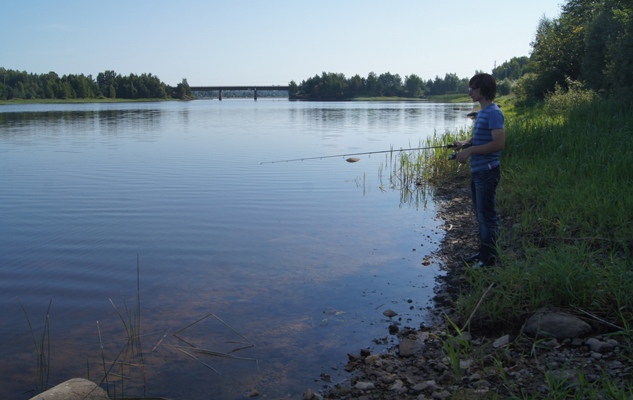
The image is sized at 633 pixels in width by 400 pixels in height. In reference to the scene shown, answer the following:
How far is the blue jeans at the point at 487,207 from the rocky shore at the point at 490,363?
56.5 inches

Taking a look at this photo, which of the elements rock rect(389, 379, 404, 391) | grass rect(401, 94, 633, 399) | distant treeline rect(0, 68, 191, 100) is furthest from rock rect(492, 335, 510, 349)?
distant treeline rect(0, 68, 191, 100)

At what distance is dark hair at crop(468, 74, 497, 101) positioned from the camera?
20.6 feet

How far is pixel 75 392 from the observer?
→ 13.7 ft

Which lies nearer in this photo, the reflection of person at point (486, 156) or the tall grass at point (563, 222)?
the tall grass at point (563, 222)

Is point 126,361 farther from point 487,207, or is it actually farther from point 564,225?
point 564,225

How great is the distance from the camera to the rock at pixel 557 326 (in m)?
4.70

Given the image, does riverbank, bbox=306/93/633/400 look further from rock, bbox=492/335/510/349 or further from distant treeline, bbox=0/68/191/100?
distant treeline, bbox=0/68/191/100

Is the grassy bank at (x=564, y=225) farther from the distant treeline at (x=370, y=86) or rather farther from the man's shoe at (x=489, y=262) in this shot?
the distant treeline at (x=370, y=86)

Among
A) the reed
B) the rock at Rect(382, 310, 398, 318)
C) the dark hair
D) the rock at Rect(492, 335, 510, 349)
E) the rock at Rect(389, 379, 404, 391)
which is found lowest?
the reed

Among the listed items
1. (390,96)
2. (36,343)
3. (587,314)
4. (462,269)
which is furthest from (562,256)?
(390,96)

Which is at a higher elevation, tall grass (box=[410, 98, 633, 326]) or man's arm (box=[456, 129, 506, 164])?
man's arm (box=[456, 129, 506, 164])

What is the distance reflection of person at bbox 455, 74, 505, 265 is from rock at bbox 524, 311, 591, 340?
5.65ft

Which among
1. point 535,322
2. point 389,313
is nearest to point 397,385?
point 535,322

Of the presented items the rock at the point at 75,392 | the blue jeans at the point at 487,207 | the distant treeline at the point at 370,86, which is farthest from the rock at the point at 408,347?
the distant treeline at the point at 370,86
